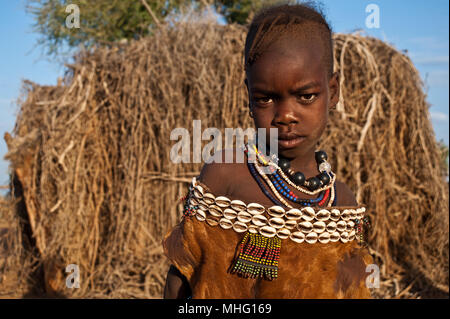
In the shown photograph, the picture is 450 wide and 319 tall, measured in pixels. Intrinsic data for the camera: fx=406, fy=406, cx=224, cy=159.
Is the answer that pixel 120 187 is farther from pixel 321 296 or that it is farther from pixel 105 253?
pixel 321 296

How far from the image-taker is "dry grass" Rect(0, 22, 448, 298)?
489cm

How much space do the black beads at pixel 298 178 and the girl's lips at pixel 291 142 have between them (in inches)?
4.5

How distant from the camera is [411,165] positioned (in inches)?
208

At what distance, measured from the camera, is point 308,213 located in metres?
1.36

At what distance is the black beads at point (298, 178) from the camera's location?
1.46m

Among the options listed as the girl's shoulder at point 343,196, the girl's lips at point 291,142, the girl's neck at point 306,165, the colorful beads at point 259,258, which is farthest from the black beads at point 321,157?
the colorful beads at point 259,258

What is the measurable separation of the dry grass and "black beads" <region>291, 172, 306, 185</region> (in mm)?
3337

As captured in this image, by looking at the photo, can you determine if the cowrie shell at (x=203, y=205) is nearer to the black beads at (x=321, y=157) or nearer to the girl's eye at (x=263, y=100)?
the girl's eye at (x=263, y=100)

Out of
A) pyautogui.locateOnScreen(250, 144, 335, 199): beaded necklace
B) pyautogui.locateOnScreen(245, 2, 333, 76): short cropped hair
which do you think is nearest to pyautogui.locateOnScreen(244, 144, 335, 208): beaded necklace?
pyautogui.locateOnScreen(250, 144, 335, 199): beaded necklace

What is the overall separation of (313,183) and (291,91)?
1.21 feet

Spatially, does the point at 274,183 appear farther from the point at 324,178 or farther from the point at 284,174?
the point at 324,178

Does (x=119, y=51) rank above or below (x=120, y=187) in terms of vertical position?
above
